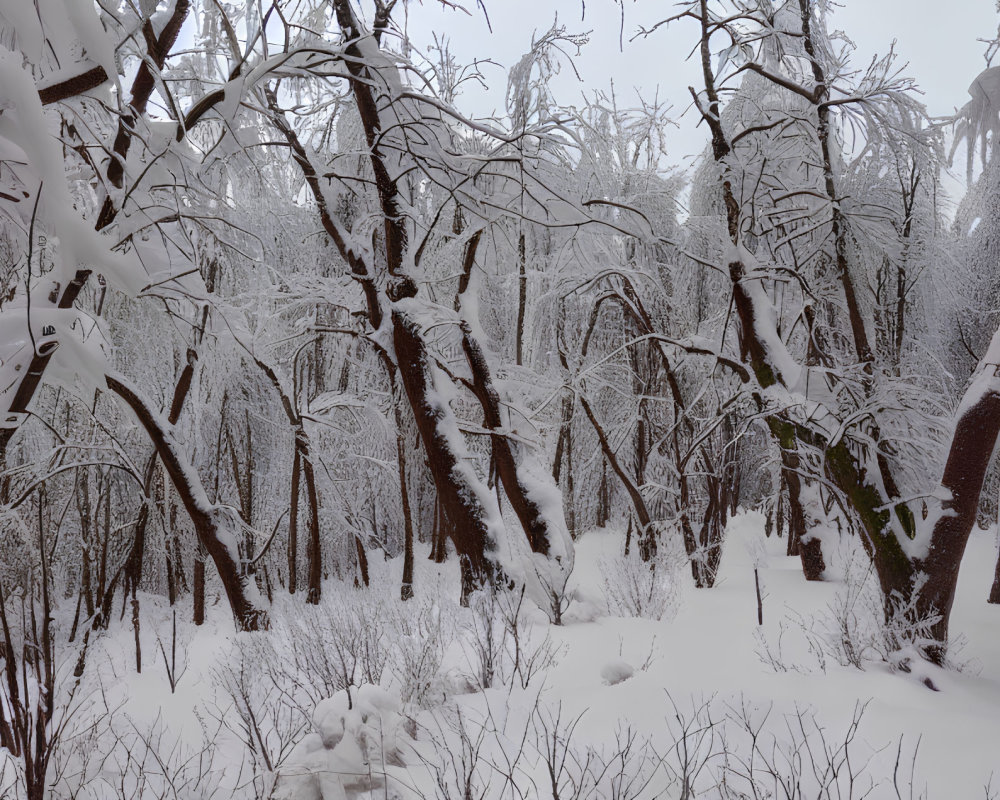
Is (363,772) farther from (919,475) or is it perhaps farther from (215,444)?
(215,444)

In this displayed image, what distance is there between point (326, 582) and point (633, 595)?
30.0ft

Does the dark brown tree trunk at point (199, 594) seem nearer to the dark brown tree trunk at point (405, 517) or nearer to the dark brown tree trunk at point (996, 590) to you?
the dark brown tree trunk at point (405, 517)

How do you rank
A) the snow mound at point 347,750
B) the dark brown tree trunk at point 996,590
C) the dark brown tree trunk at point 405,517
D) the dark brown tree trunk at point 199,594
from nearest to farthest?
the snow mound at point 347,750
the dark brown tree trunk at point 996,590
the dark brown tree trunk at point 199,594
the dark brown tree trunk at point 405,517

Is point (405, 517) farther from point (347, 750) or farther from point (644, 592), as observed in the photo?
point (347, 750)

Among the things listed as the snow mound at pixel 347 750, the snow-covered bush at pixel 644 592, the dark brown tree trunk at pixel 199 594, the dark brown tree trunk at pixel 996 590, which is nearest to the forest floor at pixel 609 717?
the snow mound at pixel 347 750

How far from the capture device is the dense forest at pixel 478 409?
2723mm

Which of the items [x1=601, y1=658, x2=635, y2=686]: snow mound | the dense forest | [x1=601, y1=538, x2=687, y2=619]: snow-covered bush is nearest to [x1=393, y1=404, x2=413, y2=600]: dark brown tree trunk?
the dense forest

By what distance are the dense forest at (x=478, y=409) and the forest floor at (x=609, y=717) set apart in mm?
32

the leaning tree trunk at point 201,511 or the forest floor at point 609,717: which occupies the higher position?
the leaning tree trunk at point 201,511

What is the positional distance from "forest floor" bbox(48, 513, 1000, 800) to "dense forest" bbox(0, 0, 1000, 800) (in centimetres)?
3

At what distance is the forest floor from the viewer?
2674mm

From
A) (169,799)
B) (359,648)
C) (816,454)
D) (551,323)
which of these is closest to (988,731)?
(816,454)

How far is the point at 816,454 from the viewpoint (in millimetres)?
4984

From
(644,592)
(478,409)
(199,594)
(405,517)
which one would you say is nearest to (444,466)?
(644,592)
